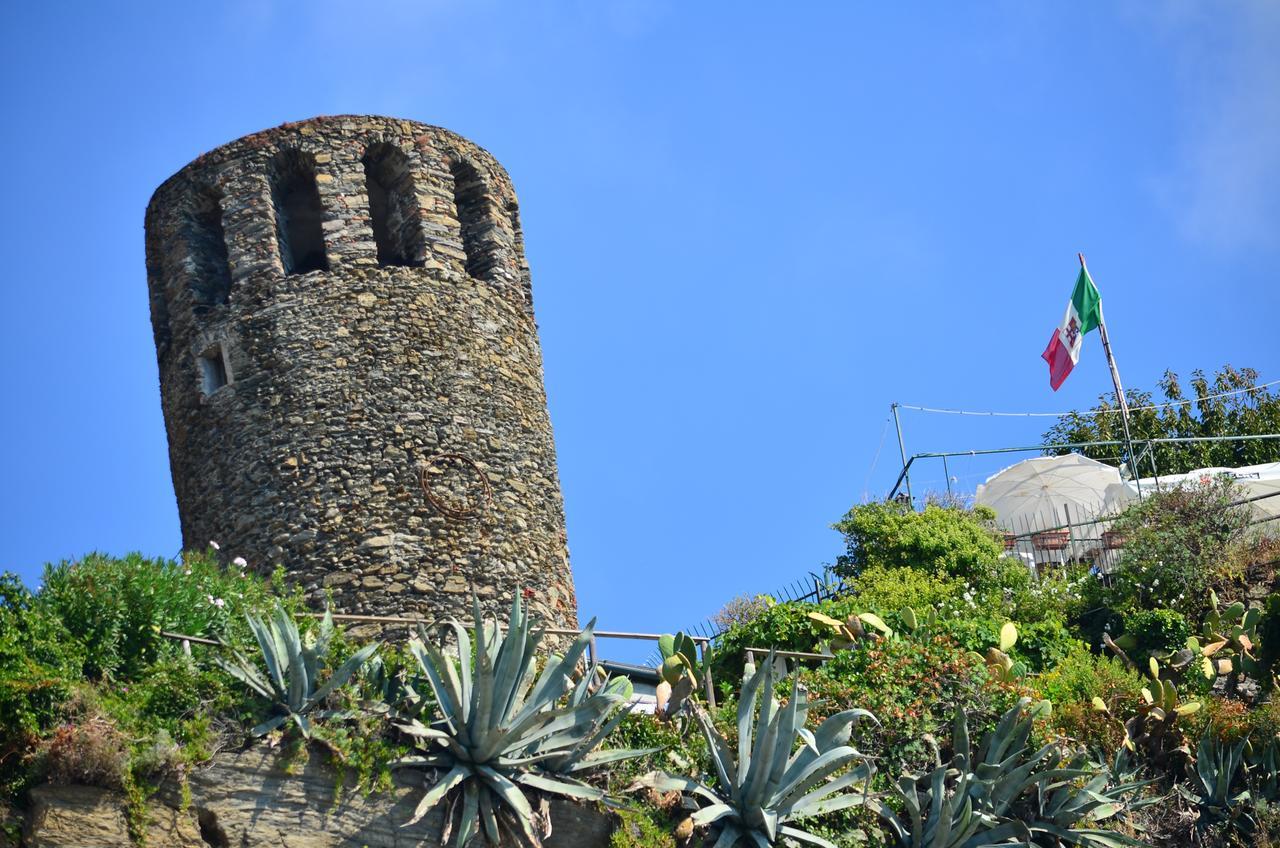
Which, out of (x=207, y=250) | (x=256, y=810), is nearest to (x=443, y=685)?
(x=256, y=810)

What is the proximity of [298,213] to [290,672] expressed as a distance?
29.9 ft

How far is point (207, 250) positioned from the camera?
22062 mm

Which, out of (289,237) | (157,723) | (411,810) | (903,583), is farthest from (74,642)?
(903,583)

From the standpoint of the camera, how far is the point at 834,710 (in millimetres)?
17312

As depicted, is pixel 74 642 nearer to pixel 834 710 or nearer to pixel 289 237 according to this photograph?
pixel 834 710

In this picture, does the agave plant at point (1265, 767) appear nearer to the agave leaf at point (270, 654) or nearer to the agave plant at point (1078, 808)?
the agave plant at point (1078, 808)

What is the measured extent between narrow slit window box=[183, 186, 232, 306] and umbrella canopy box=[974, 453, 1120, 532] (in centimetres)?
1244

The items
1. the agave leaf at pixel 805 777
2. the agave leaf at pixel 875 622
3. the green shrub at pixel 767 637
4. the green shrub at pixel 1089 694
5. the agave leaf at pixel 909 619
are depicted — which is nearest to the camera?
the agave leaf at pixel 805 777

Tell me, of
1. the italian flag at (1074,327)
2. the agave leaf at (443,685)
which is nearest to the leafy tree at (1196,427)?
the italian flag at (1074,327)

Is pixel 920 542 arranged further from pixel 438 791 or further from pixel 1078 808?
pixel 438 791

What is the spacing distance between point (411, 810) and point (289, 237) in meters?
9.89

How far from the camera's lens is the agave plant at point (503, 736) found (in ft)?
46.9

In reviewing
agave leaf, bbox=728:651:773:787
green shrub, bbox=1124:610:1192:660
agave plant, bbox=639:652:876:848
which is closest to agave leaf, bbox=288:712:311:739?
agave plant, bbox=639:652:876:848

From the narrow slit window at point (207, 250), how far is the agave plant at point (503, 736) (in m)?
8.05
